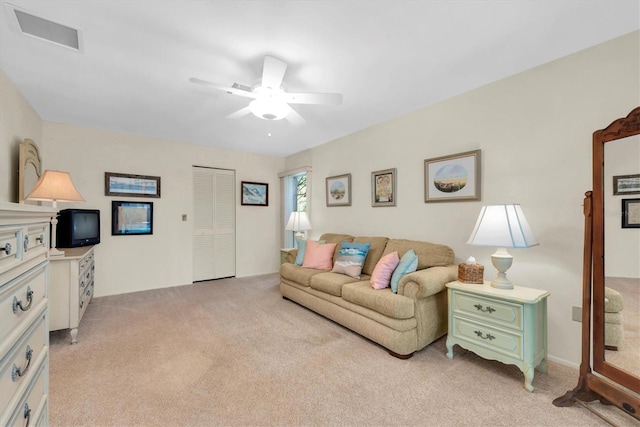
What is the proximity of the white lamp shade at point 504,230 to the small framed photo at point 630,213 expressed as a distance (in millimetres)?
496

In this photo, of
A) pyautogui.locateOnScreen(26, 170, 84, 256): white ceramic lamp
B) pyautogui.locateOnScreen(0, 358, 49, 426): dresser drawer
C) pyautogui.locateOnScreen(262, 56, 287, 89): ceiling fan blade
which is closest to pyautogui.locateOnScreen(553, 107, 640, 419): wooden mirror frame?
pyautogui.locateOnScreen(262, 56, 287, 89): ceiling fan blade

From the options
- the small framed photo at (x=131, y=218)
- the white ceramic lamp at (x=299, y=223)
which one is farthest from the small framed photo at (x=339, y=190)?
the small framed photo at (x=131, y=218)

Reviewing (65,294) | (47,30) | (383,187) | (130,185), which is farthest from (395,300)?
(130,185)

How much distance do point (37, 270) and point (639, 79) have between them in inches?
135

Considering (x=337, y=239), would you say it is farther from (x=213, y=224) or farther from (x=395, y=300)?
(x=213, y=224)

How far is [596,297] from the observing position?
5.70ft

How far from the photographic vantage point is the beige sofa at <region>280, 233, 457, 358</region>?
2285 mm

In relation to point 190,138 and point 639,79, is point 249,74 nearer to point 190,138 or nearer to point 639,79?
point 190,138

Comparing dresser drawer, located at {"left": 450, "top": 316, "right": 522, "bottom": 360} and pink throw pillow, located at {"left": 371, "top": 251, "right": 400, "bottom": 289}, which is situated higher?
pink throw pillow, located at {"left": 371, "top": 251, "right": 400, "bottom": 289}

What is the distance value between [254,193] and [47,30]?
3.68 metres

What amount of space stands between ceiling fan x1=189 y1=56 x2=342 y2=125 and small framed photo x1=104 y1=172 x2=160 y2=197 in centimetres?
275

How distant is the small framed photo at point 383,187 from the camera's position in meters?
3.52

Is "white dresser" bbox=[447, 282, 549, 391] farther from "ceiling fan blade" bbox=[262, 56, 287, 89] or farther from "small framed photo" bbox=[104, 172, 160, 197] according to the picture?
"small framed photo" bbox=[104, 172, 160, 197]

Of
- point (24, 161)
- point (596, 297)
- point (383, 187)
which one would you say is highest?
point (24, 161)
